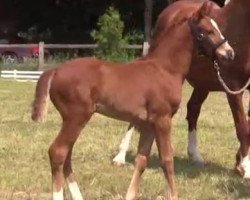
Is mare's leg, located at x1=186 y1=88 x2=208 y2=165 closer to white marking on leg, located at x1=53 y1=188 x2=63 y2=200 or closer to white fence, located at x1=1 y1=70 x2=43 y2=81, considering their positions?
white marking on leg, located at x1=53 y1=188 x2=63 y2=200

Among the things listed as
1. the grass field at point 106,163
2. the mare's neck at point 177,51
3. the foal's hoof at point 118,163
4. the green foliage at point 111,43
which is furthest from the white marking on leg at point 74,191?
the green foliage at point 111,43

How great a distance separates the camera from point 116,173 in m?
8.00

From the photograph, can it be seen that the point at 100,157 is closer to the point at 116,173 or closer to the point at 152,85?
the point at 116,173

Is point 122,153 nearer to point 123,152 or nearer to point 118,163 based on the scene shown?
point 123,152

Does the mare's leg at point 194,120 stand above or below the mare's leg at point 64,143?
below

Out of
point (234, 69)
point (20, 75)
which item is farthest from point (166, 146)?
point (20, 75)

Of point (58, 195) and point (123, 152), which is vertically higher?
point (58, 195)

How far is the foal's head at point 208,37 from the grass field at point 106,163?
147 centimetres

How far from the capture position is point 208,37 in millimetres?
6215

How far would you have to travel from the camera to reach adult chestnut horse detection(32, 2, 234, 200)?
19.6 feet

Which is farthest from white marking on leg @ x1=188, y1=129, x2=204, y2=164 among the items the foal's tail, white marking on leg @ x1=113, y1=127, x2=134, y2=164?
the foal's tail

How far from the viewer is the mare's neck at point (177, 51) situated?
634 cm

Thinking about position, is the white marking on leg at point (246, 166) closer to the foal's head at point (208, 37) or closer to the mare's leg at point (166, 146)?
the mare's leg at point (166, 146)

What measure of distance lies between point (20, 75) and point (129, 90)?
1936 cm
